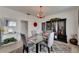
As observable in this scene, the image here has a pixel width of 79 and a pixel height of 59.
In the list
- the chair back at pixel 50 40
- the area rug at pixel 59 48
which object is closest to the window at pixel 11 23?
the area rug at pixel 59 48

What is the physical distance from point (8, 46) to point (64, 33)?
43.8 inches

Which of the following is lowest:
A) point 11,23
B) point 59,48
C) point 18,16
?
point 59,48

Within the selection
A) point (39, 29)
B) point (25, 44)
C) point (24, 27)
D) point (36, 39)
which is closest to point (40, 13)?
point (39, 29)

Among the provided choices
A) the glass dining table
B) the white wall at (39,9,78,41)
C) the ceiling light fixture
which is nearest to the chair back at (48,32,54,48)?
the glass dining table

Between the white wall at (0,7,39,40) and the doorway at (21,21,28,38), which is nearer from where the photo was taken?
the white wall at (0,7,39,40)

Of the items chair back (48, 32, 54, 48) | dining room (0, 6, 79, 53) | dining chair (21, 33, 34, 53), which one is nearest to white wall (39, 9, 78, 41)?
dining room (0, 6, 79, 53)

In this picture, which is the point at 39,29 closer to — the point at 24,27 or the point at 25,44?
the point at 24,27

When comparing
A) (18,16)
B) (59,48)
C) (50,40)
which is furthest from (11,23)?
(59,48)

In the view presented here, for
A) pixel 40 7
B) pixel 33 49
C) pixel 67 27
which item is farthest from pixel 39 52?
pixel 40 7

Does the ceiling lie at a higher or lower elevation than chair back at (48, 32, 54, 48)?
higher

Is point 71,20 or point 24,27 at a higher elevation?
point 71,20

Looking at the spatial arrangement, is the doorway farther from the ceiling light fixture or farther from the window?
the ceiling light fixture

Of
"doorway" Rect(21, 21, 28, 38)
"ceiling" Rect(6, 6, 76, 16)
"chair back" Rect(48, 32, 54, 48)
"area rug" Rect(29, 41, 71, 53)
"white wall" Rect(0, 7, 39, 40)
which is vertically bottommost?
"area rug" Rect(29, 41, 71, 53)

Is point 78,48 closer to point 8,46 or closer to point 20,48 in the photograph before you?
point 20,48
